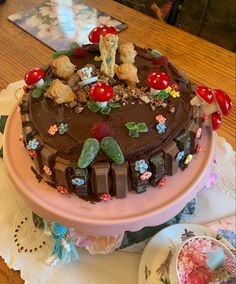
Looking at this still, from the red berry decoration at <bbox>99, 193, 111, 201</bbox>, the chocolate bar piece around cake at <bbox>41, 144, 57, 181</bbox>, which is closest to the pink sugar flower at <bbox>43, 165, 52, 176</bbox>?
the chocolate bar piece around cake at <bbox>41, 144, 57, 181</bbox>

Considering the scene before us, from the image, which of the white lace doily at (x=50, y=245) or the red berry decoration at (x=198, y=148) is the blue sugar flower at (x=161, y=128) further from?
the white lace doily at (x=50, y=245)

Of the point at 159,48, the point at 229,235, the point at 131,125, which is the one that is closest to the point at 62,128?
the point at 131,125

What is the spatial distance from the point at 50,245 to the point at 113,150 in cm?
29

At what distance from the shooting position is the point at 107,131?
0.67 meters

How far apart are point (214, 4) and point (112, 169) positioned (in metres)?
0.98

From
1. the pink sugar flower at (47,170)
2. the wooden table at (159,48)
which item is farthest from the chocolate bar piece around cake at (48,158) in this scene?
the wooden table at (159,48)

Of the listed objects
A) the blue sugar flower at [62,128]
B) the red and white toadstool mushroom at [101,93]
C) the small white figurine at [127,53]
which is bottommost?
the blue sugar flower at [62,128]

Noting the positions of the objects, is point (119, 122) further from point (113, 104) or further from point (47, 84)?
point (47, 84)

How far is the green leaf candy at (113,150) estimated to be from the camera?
2.13 feet

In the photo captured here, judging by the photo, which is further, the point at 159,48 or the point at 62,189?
the point at 159,48

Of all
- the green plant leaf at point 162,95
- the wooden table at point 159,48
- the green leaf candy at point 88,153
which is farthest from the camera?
the wooden table at point 159,48

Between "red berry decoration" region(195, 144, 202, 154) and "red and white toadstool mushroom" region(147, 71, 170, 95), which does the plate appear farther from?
"red and white toadstool mushroom" region(147, 71, 170, 95)

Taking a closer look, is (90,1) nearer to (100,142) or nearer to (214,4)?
(214,4)

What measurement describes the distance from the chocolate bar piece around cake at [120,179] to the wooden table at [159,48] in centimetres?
43
